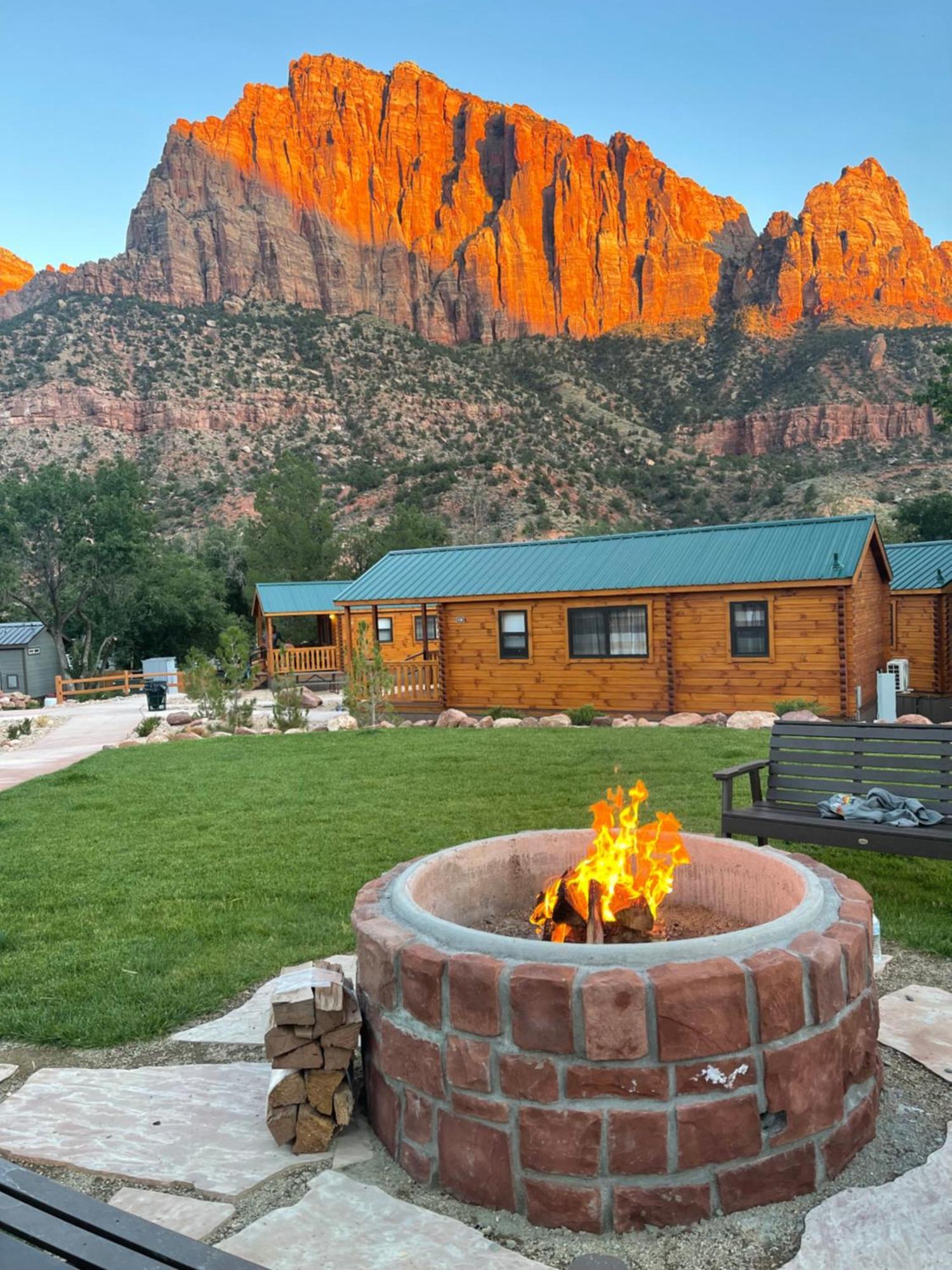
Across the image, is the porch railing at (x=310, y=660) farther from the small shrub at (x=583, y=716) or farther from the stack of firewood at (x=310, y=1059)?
the stack of firewood at (x=310, y=1059)

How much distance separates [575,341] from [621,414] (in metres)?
18.2

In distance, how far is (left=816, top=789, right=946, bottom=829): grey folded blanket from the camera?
4.64 meters

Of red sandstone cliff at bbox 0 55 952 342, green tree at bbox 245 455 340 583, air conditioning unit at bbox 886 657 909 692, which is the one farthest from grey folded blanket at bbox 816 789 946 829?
red sandstone cliff at bbox 0 55 952 342

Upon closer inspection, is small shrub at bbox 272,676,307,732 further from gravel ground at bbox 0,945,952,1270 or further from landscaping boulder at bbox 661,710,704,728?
gravel ground at bbox 0,945,952,1270

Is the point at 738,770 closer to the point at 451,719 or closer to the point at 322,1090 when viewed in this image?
the point at 322,1090

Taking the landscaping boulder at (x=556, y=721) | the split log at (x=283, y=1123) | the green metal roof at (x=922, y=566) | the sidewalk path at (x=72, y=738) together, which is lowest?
the sidewalk path at (x=72, y=738)

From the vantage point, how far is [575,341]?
75.6 metres

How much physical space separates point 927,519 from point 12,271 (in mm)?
176876

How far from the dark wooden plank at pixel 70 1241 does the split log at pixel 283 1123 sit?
3.94 ft

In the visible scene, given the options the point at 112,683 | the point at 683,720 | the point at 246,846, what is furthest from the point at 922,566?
the point at 112,683

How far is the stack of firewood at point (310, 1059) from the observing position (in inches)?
101

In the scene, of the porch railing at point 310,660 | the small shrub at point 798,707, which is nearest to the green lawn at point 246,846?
the small shrub at point 798,707

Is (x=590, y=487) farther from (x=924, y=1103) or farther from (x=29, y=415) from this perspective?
(x=924, y=1103)

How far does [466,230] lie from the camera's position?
95188mm
